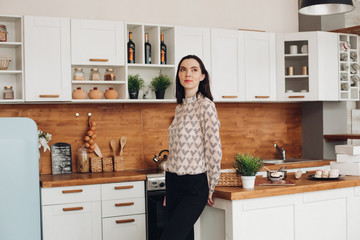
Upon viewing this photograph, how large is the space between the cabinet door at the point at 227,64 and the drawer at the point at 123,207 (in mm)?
1467

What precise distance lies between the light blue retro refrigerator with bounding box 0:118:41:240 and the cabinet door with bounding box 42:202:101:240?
9.94 feet

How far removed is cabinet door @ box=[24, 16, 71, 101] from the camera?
4.29 metres

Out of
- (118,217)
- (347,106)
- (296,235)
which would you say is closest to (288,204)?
(296,235)

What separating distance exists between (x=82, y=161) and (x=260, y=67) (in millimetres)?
2271

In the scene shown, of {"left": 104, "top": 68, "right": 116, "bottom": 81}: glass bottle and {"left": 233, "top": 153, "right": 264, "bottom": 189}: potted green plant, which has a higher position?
{"left": 104, "top": 68, "right": 116, "bottom": 81}: glass bottle

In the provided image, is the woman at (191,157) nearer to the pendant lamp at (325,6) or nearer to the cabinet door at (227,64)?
the pendant lamp at (325,6)

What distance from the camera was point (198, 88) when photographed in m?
2.96

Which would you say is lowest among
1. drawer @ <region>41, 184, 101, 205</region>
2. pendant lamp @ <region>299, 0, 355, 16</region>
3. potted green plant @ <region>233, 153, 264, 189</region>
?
drawer @ <region>41, 184, 101, 205</region>

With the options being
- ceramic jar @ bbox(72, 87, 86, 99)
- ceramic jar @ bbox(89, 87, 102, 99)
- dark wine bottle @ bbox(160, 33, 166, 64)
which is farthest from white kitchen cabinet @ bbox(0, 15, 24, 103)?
dark wine bottle @ bbox(160, 33, 166, 64)

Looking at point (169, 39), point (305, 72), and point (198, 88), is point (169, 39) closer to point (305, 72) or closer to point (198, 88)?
point (305, 72)

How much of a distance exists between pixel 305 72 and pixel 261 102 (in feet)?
2.23

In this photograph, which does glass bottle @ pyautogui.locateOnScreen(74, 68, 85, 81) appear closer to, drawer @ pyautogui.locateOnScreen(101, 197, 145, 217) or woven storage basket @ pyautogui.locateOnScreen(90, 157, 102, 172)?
woven storage basket @ pyautogui.locateOnScreen(90, 157, 102, 172)

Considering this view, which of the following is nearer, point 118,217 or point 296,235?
point 296,235

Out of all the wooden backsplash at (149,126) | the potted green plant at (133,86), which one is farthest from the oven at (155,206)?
the potted green plant at (133,86)
